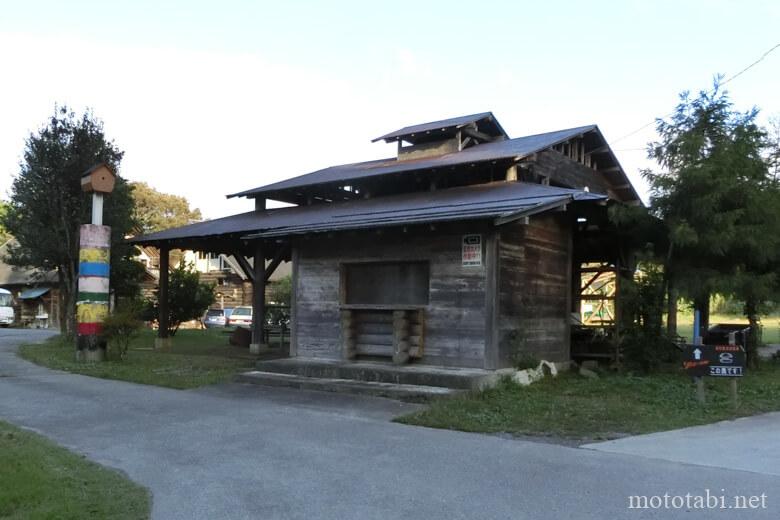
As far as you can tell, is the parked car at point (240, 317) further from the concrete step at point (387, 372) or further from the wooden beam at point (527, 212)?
the wooden beam at point (527, 212)

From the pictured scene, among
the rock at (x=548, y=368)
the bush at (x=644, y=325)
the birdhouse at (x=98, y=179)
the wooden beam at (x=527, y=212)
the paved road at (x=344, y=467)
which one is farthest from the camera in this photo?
the birdhouse at (x=98, y=179)

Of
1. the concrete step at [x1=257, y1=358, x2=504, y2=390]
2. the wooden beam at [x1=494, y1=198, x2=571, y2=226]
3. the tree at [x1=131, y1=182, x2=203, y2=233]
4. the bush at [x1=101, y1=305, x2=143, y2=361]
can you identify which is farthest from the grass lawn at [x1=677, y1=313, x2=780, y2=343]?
the tree at [x1=131, y1=182, x2=203, y2=233]

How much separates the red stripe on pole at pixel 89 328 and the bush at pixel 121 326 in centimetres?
20

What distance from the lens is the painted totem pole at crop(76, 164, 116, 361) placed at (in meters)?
16.7

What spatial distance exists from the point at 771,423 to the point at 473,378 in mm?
4375

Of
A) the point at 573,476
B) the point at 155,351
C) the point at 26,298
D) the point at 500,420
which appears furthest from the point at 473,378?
the point at 26,298

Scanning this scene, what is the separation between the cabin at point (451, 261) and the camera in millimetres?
12398

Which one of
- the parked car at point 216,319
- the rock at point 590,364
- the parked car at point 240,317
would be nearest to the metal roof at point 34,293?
the parked car at point 216,319

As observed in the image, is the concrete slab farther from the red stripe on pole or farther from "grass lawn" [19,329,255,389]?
the red stripe on pole

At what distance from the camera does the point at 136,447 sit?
7.89 metres

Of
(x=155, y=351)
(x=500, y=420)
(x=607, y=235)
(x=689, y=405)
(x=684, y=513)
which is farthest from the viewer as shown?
(x=155, y=351)

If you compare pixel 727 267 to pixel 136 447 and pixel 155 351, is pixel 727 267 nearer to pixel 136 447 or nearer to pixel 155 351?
pixel 136 447

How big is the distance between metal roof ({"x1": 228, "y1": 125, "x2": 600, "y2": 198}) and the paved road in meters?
8.93

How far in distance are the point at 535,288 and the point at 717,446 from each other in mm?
6093
